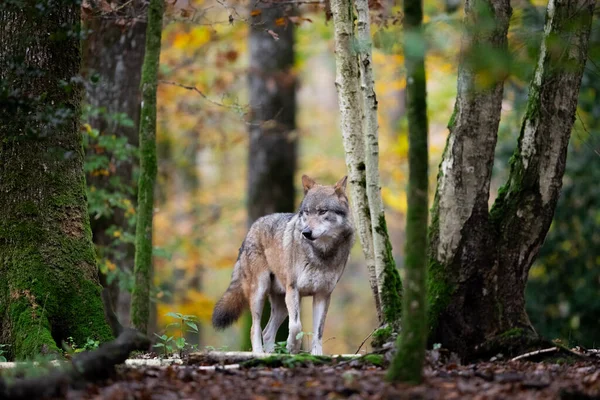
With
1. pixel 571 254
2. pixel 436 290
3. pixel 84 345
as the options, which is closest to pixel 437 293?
pixel 436 290

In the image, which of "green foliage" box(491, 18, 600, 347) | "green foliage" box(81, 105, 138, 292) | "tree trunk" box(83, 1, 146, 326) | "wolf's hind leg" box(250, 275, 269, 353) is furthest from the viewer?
"green foliage" box(491, 18, 600, 347)

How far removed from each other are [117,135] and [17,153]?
5477mm

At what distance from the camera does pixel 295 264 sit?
8945 mm

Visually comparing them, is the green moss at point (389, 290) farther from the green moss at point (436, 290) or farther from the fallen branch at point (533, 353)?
the fallen branch at point (533, 353)

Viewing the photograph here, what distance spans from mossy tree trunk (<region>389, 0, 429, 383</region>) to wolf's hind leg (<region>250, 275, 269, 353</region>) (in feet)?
15.5

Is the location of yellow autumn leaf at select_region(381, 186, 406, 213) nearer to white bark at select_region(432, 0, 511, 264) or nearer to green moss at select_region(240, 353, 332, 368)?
white bark at select_region(432, 0, 511, 264)

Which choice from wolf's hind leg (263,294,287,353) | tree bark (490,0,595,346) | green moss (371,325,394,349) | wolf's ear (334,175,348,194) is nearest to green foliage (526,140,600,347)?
wolf's hind leg (263,294,287,353)

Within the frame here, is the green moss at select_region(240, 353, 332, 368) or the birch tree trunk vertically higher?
the birch tree trunk

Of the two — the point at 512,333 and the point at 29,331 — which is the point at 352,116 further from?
the point at 29,331

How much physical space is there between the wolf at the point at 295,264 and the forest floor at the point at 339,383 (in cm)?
288

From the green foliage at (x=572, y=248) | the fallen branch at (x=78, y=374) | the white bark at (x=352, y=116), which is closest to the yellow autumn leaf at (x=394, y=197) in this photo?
the green foliage at (x=572, y=248)

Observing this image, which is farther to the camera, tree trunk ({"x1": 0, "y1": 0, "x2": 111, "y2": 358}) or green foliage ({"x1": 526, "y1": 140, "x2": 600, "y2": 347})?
green foliage ({"x1": 526, "y1": 140, "x2": 600, "y2": 347})

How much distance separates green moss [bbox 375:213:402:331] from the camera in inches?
279

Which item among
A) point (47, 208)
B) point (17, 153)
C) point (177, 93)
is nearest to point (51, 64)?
point (17, 153)
